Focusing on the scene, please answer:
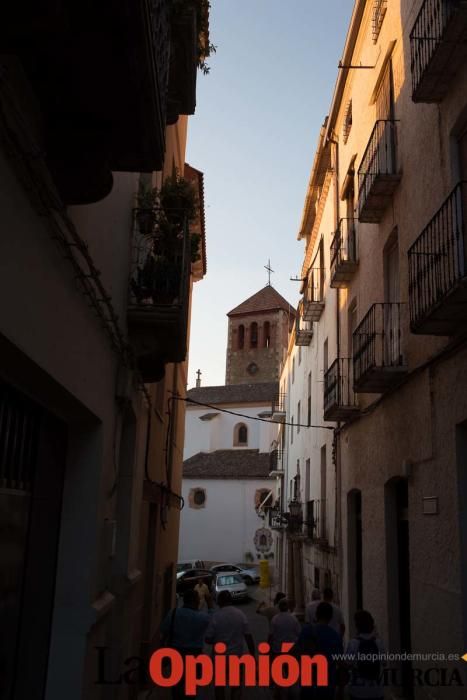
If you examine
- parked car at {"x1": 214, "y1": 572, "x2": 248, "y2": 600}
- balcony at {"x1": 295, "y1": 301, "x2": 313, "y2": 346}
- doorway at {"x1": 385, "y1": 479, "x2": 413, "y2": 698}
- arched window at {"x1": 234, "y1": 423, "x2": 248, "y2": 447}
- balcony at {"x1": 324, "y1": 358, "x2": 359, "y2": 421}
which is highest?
arched window at {"x1": 234, "y1": 423, "x2": 248, "y2": 447}

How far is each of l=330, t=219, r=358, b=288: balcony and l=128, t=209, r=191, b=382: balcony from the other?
5020 millimetres

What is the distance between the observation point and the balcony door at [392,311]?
30.5 ft

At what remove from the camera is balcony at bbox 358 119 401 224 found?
9.60m

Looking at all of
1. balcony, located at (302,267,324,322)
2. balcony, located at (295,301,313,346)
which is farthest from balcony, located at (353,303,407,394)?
balcony, located at (295,301,313,346)

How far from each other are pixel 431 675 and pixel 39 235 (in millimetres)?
6218

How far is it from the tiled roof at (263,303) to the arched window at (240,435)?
1654 cm

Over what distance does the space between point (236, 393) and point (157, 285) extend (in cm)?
5075

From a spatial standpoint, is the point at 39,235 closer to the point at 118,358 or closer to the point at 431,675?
the point at 118,358

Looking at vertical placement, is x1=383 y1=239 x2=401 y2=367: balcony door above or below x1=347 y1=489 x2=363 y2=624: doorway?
above

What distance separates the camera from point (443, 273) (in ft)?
22.3

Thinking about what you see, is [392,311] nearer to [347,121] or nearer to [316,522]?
[347,121]

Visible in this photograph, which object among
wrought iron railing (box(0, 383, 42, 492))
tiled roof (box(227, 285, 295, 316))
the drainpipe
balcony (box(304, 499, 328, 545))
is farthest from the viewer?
tiled roof (box(227, 285, 295, 316))

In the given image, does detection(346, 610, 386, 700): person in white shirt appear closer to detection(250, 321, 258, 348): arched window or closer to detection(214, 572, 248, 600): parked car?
detection(214, 572, 248, 600): parked car

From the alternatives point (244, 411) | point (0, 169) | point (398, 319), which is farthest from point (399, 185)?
point (244, 411)
